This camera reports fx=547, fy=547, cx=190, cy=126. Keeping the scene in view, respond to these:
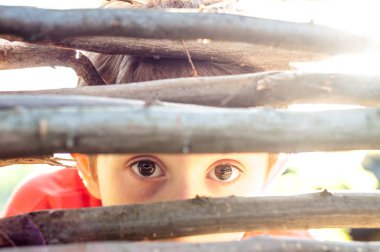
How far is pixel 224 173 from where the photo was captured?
3.83 feet

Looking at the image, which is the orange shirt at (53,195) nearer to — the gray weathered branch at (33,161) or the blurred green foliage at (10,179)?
the gray weathered branch at (33,161)

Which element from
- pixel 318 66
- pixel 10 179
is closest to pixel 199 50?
pixel 318 66

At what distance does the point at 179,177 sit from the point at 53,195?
74cm

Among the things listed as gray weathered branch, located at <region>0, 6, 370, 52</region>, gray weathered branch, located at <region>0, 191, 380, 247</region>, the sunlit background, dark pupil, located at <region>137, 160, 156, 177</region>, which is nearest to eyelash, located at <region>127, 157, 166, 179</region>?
dark pupil, located at <region>137, 160, 156, 177</region>

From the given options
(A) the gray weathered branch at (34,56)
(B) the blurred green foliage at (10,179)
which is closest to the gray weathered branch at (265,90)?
(A) the gray weathered branch at (34,56)

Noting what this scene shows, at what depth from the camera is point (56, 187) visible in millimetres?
1767

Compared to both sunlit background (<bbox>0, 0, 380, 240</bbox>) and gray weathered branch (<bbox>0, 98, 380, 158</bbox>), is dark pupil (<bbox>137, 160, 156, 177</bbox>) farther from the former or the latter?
gray weathered branch (<bbox>0, 98, 380, 158</bbox>)

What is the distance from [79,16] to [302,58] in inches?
17.3

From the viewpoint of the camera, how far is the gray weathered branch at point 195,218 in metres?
0.69

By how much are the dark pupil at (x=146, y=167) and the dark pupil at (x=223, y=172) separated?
0.44 ft

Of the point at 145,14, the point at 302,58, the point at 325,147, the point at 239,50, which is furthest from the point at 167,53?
the point at 325,147

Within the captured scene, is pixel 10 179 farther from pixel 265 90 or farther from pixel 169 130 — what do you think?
pixel 169 130

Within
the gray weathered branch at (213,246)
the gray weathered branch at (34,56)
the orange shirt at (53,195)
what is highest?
the orange shirt at (53,195)

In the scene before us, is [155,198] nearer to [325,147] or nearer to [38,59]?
[38,59]
